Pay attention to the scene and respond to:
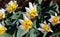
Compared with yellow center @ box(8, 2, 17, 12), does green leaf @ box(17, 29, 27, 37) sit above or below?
below

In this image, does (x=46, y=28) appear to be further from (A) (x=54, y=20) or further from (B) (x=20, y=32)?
(B) (x=20, y=32)

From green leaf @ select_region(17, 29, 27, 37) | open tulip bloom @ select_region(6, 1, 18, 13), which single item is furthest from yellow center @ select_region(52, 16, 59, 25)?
open tulip bloom @ select_region(6, 1, 18, 13)

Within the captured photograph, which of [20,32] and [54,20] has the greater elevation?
[54,20]

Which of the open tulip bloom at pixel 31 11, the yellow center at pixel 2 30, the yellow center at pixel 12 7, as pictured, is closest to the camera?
the yellow center at pixel 2 30

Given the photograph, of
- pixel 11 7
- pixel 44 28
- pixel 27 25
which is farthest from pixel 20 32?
pixel 11 7

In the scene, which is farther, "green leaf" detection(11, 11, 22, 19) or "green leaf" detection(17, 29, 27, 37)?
"green leaf" detection(11, 11, 22, 19)

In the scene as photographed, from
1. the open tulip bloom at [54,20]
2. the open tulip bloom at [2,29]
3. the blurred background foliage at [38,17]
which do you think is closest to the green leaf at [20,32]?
the blurred background foliage at [38,17]

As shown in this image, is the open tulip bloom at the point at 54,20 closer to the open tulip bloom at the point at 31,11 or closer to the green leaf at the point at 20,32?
the open tulip bloom at the point at 31,11

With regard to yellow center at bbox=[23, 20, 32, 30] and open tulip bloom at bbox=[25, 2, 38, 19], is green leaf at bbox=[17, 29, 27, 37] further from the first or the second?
open tulip bloom at bbox=[25, 2, 38, 19]

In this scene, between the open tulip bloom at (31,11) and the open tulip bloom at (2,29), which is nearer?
the open tulip bloom at (2,29)

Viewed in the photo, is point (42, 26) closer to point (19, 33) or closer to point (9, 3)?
point (19, 33)

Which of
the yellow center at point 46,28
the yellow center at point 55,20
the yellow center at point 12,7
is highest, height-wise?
the yellow center at point 12,7

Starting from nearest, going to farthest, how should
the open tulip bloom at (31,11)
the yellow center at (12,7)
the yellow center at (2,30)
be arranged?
the yellow center at (2,30) → the open tulip bloom at (31,11) → the yellow center at (12,7)
